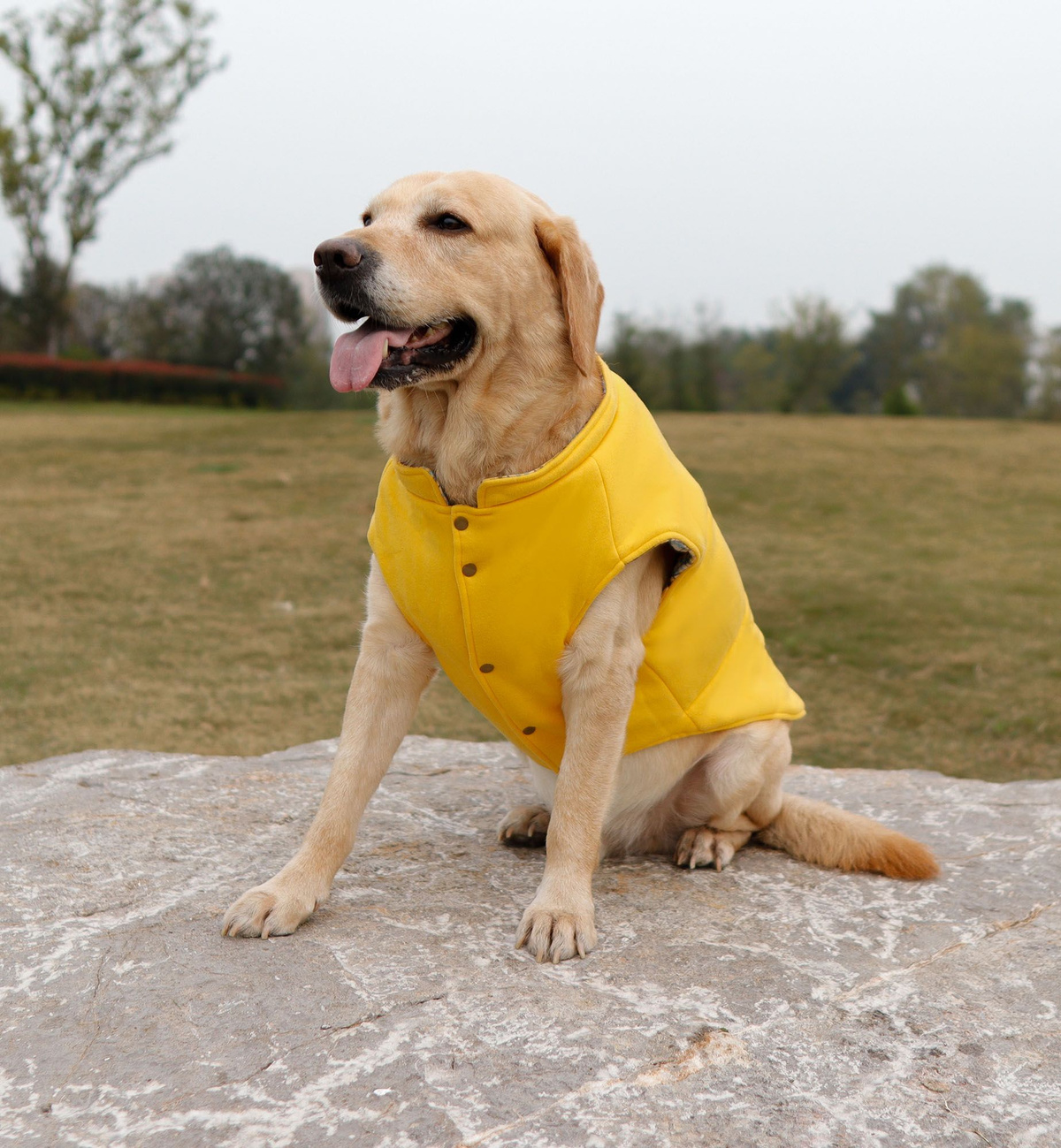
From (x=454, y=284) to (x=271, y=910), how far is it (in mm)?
1405

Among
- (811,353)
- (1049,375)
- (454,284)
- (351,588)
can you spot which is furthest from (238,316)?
(454,284)

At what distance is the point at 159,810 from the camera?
312 centimetres

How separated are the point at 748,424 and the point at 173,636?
1130 cm

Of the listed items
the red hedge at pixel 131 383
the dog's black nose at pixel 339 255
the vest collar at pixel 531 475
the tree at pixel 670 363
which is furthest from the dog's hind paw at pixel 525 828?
the red hedge at pixel 131 383

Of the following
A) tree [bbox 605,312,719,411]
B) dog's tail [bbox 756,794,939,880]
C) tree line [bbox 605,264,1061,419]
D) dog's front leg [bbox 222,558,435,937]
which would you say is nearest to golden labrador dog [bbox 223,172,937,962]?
dog's front leg [bbox 222,558,435,937]

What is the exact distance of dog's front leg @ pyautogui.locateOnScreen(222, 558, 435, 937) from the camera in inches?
96.7

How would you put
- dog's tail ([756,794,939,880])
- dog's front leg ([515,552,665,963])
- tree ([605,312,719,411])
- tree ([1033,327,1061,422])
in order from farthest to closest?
tree ([1033,327,1061,422])
tree ([605,312,719,411])
dog's tail ([756,794,939,880])
dog's front leg ([515,552,665,963])

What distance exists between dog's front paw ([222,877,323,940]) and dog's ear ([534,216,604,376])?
132 centimetres

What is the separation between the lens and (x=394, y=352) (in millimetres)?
2385

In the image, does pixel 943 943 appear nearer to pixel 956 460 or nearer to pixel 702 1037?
pixel 702 1037

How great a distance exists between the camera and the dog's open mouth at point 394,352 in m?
2.34

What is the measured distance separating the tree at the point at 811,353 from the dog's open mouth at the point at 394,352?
2803 cm

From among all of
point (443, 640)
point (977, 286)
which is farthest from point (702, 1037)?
point (977, 286)

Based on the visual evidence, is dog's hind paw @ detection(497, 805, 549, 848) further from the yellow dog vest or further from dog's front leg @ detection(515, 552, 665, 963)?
dog's front leg @ detection(515, 552, 665, 963)
